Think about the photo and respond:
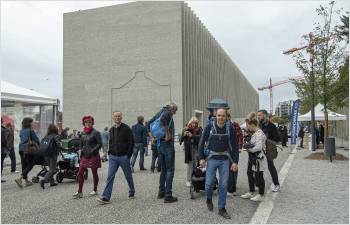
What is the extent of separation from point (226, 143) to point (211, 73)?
54648 mm

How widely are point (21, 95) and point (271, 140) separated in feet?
39.9

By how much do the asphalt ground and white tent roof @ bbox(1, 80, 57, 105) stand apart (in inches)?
293

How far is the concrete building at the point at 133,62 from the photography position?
47.0 m

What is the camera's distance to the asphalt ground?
19.2 feet

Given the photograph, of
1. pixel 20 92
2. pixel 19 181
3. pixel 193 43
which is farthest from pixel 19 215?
pixel 193 43

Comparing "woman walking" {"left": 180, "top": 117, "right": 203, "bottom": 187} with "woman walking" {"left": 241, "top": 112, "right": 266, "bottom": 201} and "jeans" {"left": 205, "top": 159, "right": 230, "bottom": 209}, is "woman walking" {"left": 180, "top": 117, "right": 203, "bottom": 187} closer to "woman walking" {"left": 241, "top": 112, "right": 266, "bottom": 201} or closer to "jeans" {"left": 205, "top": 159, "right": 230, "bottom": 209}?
"woman walking" {"left": 241, "top": 112, "right": 266, "bottom": 201}

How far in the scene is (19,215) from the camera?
20.8ft

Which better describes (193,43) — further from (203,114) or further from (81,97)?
(81,97)

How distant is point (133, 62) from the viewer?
49750mm

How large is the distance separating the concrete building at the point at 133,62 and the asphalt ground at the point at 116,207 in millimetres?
36615

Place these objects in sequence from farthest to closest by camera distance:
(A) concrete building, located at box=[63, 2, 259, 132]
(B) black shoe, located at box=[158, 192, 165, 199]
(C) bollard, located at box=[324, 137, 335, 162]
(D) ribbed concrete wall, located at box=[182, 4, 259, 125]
A: 1. (D) ribbed concrete wall, located at box=[182, 4, 259, 125]
2. (A) concrete building, located at box=[63, 2, 259, 132]
3. (C) bollard, located at box=[324, 137, 335, 162]
4. (B) black shoe, located at box=[158, 192, 165, 199]

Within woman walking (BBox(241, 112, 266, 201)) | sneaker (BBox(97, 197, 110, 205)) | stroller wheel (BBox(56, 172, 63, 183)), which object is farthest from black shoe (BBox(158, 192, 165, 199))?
stroller wheel (BBox(56, 172, 63, 183))

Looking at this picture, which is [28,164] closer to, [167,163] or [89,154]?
[89,154]

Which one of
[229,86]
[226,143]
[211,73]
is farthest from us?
[229,86]
